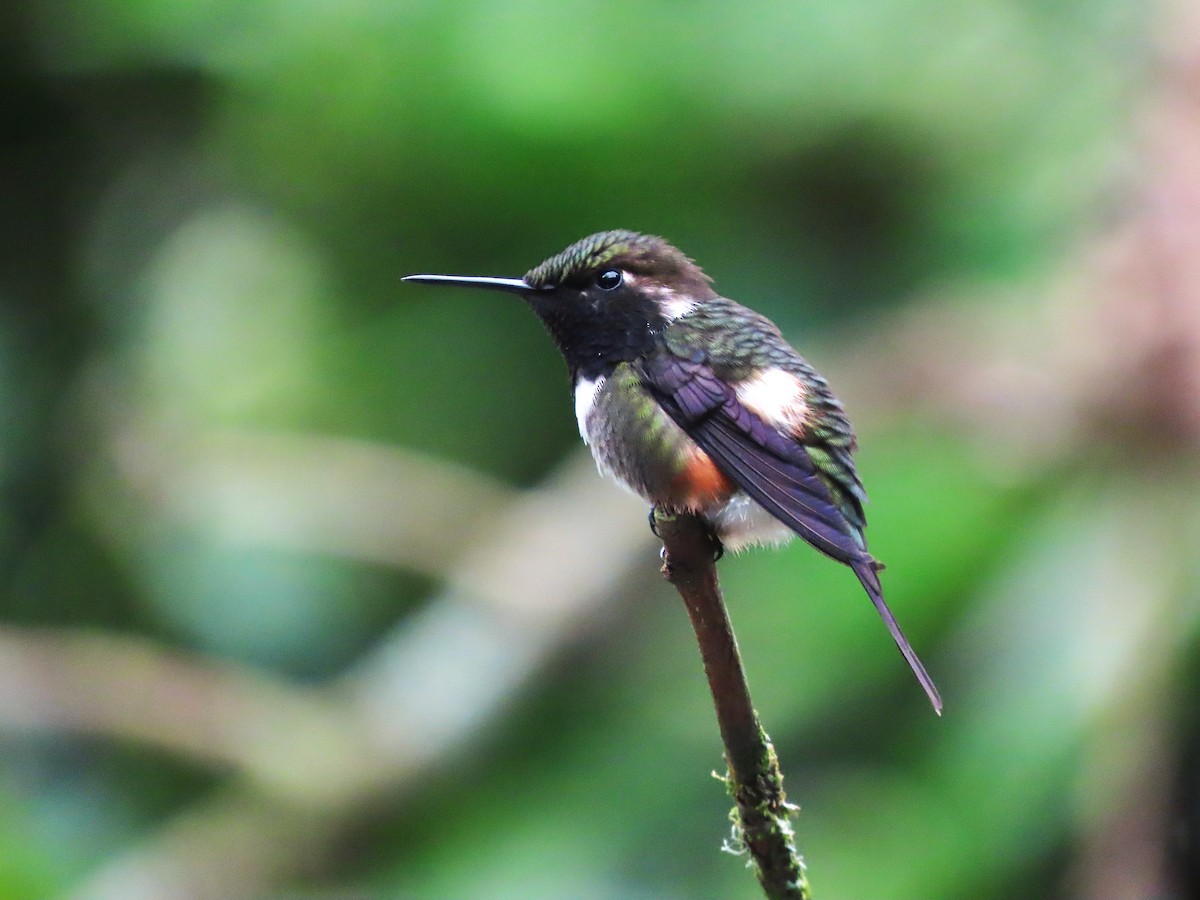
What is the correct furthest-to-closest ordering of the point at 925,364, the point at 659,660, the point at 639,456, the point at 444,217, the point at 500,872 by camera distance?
the point at 444,217
the point at 659,660
the point at 925,364
the point at 500,872
the point at 639,456

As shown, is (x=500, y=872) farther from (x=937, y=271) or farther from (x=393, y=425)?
(x=937, y=271)

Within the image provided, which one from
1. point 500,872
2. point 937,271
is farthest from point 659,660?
point 937,271

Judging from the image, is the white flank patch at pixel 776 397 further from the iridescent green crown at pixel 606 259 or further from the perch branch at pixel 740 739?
the perch branch at pixel 740 739

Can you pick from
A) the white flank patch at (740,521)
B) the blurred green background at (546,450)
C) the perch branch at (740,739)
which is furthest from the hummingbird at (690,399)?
the blurred green background at (546,450)

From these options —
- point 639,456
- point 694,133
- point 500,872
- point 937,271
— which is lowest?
point 639,456

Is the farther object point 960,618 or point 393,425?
point 393,425

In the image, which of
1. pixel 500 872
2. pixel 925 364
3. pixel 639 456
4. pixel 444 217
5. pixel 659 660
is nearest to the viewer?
pixel 639 456

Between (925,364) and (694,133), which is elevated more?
(694,133)
